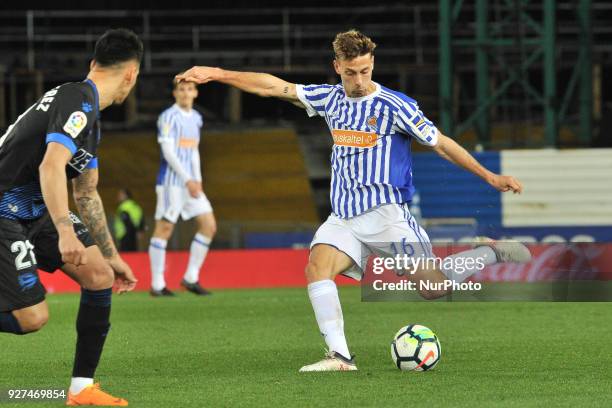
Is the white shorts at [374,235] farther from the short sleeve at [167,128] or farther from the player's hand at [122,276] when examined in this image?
the short sleeve at [167,128]

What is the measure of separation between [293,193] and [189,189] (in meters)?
10.4

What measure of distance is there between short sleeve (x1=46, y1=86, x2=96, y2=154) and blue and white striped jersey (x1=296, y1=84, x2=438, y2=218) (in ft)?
7.63

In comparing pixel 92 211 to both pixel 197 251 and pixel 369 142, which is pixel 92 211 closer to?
pixel 369 142

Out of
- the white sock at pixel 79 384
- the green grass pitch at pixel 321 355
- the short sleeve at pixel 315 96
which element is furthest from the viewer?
the short sleeve at pixel 315 96

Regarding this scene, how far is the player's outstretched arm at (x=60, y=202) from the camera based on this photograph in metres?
5.58

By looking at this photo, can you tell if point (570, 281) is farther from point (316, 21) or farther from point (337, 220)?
point (316, 21)

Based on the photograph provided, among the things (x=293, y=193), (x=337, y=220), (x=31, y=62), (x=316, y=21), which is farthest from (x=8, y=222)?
(x=316, y=21)

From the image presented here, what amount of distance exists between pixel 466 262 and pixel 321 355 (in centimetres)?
118

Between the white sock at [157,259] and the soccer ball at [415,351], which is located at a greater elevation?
the soccer ball at [415,351]

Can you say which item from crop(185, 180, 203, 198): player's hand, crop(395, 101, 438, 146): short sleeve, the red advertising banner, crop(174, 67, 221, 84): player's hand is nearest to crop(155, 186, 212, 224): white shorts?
crop(185, 180, 203, 198): player's hand

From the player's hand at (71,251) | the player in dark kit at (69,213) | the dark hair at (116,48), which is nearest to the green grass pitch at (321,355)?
the player in dark kit at (69,213)

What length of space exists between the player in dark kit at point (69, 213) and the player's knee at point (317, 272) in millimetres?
1843

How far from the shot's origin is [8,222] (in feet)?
20.1

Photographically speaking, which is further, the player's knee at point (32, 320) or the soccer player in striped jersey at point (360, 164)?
the soccer player in striped jersey at point (360, 164)
